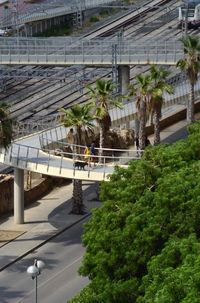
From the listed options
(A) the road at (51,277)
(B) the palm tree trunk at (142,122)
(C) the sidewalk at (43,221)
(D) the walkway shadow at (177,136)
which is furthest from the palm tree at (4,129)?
(D) the walkway shadow at (177,136)

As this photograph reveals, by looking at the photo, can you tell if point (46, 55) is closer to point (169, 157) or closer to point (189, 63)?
point (189, 63)

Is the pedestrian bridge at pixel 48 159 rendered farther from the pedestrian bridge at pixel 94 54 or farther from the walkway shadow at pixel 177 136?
the pedestrian bridge at pixel 94 54

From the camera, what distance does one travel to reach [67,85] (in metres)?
97.1

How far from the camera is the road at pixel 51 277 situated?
39.9 m

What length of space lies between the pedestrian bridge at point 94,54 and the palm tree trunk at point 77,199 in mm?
25482

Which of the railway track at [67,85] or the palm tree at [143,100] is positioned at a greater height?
the palm tree at [143,100]

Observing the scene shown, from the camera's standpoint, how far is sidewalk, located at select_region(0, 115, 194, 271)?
4575 cm

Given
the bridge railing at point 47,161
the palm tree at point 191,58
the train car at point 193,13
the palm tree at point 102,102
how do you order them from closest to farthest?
1. the bridge railing at point 47,161
2. the palm tree at point 102,102
3. the palm tree at point 191,58
4. the train car at point 193,13

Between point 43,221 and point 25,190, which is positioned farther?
point 25,190

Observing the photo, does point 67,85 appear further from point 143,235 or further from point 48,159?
point 143,235

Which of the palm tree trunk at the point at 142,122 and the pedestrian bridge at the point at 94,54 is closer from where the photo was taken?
the palm tree trunk at the point at 142,122

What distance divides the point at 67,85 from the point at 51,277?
187 ft

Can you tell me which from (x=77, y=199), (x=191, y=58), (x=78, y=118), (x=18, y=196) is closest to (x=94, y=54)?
(x=191, y=58)

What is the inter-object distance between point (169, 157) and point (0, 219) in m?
18.1
